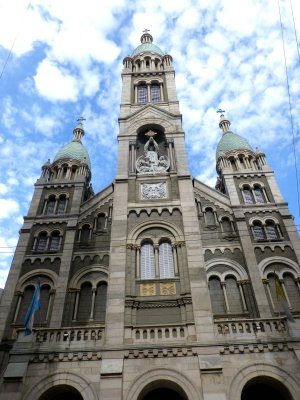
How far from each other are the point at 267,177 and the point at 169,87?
11765 mm

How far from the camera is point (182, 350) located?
16.1m

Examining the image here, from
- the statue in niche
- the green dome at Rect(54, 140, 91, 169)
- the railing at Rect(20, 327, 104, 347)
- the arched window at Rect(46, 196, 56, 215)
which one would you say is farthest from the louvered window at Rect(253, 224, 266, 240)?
the green dome at Rect(54, 140, 91, 169)

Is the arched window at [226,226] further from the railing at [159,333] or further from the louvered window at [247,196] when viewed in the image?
the railing at [159,333]

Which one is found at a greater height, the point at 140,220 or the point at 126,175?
the point at 126,175

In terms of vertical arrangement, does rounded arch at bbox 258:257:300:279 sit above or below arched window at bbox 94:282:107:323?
above

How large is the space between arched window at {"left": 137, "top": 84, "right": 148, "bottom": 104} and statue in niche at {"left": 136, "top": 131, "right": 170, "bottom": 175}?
5320 millimetres

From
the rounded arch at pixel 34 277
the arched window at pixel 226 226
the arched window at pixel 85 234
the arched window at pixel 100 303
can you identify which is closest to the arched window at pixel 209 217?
the arched window at pixel 226 226

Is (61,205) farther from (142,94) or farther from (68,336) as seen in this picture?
(68,336)

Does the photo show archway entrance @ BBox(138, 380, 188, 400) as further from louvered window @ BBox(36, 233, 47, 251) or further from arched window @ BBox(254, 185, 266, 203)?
arched window @ BBox(254, 185, 266, 203)

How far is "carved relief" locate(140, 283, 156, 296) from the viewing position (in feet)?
64.1

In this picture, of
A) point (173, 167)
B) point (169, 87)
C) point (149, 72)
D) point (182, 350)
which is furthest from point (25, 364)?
point (149, 72)

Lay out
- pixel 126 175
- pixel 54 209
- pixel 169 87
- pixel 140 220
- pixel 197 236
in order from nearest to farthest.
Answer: pixel 197 236
pixel 140 220
pixel 126 175
pixel 54 209
pixel 169 87

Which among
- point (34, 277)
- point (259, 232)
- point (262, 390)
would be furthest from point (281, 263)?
point (34, 277)

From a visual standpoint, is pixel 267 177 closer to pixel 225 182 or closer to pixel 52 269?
pixel 225 182
